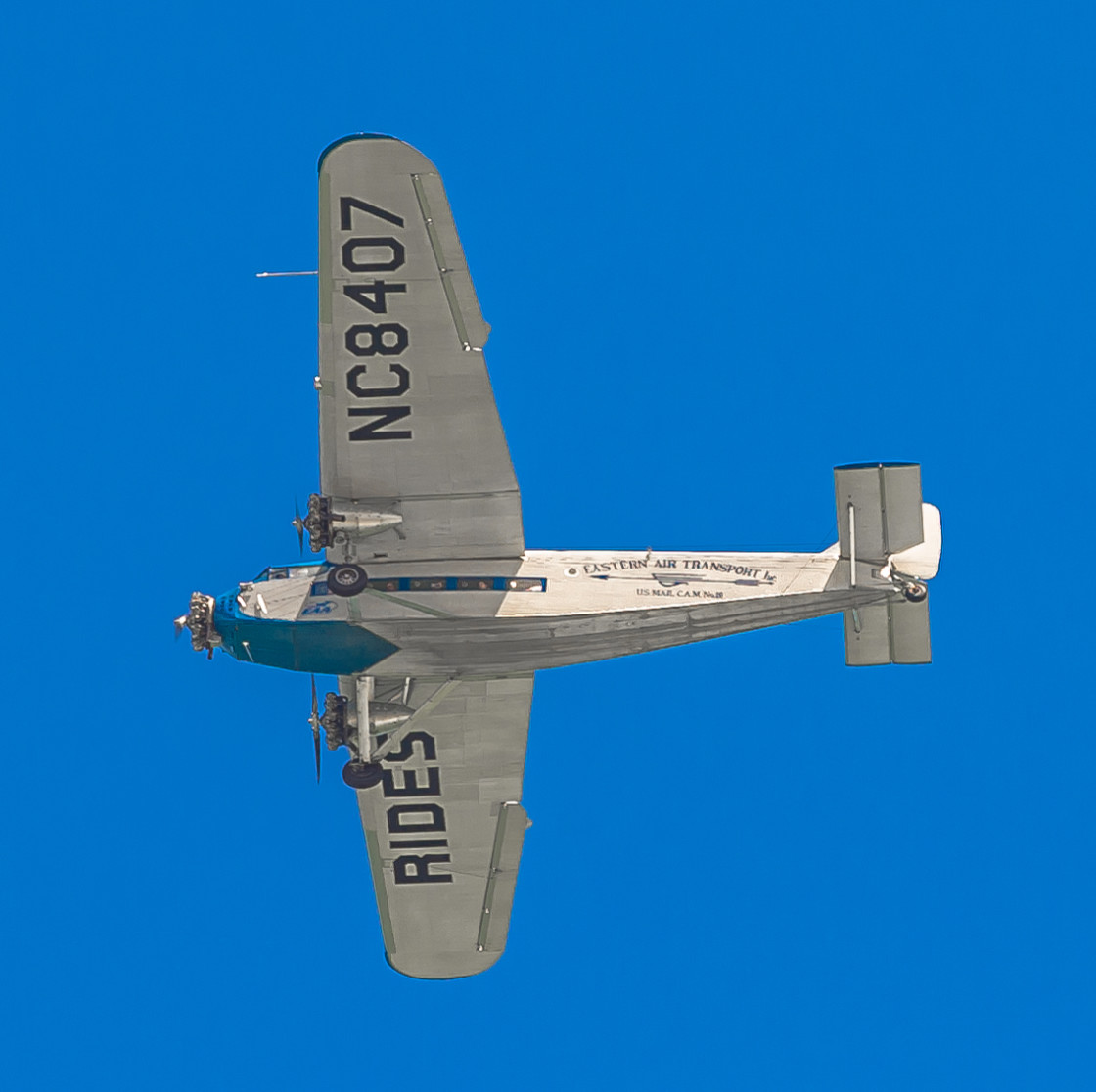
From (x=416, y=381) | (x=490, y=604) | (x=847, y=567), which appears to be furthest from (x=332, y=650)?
(x=847, y=567)

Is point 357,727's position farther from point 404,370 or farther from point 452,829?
point 404,370

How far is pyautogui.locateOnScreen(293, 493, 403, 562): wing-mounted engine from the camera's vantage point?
29.3 meters

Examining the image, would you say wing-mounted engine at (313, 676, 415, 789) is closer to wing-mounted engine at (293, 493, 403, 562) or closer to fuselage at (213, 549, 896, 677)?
fuselage at (213, 549, 896, 677)

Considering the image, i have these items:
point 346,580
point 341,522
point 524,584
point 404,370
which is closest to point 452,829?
point 524,584

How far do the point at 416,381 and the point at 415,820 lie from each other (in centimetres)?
978

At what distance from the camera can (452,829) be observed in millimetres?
34000

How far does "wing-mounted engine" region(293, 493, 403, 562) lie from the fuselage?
84cm

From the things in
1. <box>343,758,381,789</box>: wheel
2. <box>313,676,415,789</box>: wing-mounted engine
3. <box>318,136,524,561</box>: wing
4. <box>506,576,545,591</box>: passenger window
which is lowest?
<box>343,758,381,789</box>: wheel

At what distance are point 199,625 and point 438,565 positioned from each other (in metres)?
4.55

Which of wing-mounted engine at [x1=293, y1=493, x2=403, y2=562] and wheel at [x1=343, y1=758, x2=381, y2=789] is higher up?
wing-mounted engine at [x1=293, y1=493, x2=403, y2=562]

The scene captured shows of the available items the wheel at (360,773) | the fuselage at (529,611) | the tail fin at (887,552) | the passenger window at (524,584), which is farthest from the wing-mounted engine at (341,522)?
the tail fin at (887,552)

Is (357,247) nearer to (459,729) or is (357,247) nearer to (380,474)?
(380,474)

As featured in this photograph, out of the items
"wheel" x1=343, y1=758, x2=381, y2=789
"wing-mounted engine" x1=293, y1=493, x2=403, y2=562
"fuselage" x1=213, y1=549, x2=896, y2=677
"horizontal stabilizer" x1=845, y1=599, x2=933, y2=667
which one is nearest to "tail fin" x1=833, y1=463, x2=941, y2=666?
"horizontal stabilizer" x1=845, y1=599, x2=933, y2=667

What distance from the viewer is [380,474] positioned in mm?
29594
